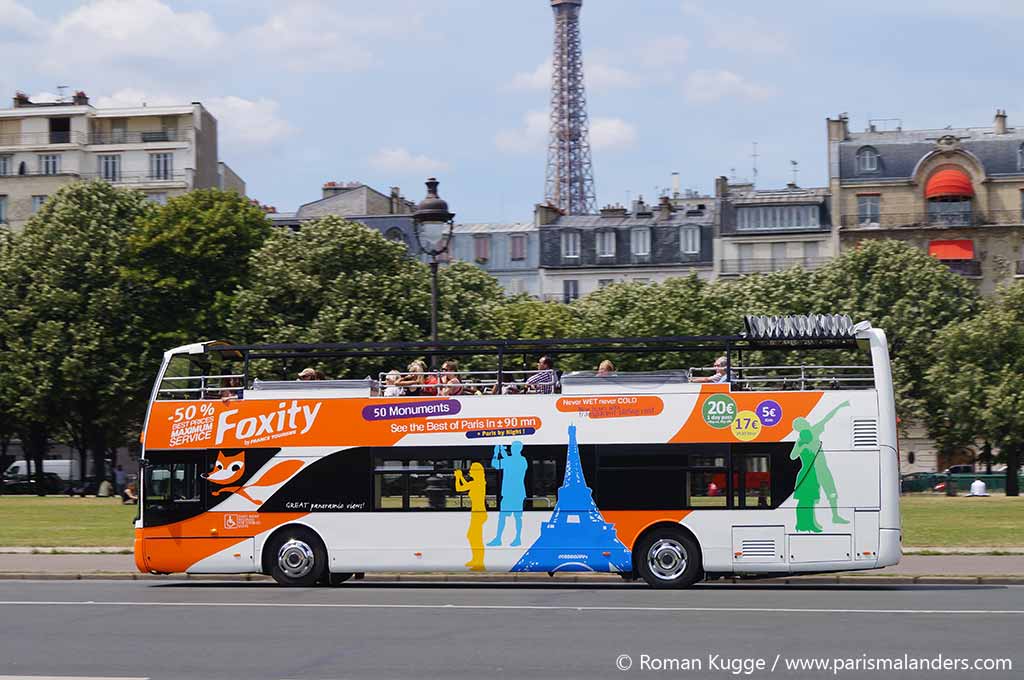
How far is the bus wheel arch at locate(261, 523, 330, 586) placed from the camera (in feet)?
80.7

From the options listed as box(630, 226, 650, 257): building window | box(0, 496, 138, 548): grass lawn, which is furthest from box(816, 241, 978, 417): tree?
box(0, 496, 138, 548): grass lawn

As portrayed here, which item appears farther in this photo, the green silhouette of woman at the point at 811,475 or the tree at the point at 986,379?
the tree at the point at 986,379

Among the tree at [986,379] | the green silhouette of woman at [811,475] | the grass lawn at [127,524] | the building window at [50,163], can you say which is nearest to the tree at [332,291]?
the grass lawn at [127,524]

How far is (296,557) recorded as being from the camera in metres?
24.7

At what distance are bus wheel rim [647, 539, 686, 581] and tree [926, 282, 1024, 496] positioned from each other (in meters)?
49.6

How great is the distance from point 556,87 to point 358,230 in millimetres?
97067

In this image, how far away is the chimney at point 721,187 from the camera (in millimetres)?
101438

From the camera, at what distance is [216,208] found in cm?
6888

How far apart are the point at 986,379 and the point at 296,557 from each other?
174ft

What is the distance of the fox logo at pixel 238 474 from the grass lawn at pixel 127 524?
337 inches

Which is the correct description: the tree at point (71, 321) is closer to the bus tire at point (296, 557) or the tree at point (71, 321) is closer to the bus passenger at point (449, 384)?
the bus tire at point (296, 557)

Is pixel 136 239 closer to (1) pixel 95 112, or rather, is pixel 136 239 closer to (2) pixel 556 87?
(1) pixel 95 112

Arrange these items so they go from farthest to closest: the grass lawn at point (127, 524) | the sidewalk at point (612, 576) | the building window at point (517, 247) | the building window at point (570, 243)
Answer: the building window at point (517, 247) < the building window at point (570, 243) < the grass lawn at point (127, 524) < the sidewalk at point (612, 576)

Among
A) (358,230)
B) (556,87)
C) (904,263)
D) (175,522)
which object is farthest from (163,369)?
(556,87)
